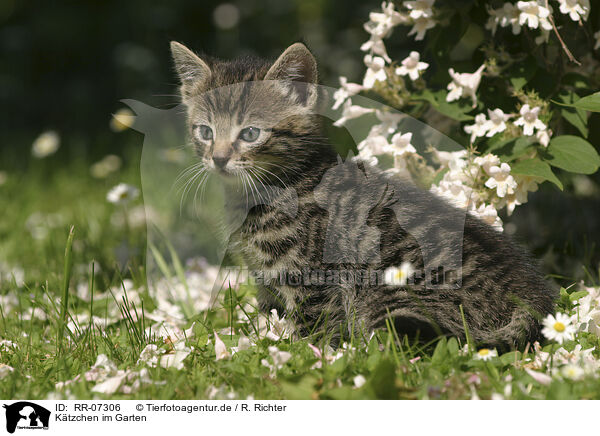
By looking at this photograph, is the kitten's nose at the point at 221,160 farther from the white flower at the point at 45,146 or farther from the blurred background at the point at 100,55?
the white flower at the point at 45,146

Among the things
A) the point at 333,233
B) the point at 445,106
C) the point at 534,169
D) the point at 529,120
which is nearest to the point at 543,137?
the point at 529,120

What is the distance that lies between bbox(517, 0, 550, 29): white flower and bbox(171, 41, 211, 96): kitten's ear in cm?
146

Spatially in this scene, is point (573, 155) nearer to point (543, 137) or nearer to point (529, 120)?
point (543, 137)

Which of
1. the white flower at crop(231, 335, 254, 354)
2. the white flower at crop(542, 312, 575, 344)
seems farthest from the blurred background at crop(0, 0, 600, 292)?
the white flower at crop(542, 312, 575, 344)

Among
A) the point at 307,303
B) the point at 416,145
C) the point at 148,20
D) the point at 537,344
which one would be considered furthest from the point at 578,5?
the point at 148,20

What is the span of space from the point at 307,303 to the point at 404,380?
692 millimetres

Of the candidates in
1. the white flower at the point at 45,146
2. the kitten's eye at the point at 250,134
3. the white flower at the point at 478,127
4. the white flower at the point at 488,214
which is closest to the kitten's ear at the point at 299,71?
the kitten's eye at the point at 250,134

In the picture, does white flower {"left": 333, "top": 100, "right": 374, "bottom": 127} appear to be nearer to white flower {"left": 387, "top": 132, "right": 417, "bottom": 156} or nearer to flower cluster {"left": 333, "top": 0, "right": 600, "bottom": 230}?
flower cluster {"left": 333, "top": 0, "right": 600, "bottom": 230}

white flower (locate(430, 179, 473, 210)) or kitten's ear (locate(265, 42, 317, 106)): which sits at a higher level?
kitten's ear (locate(265, 42, 317, 106))

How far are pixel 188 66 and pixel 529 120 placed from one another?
1.62 m

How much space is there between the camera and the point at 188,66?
3051 mm

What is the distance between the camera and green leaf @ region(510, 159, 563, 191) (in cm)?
284
